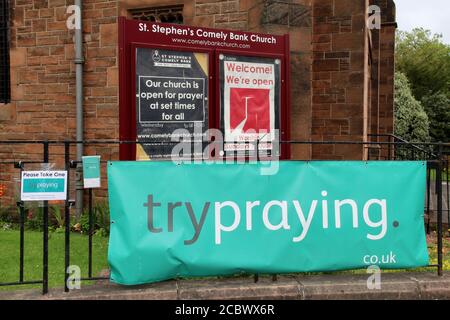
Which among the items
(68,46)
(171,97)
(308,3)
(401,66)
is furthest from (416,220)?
(401,66)

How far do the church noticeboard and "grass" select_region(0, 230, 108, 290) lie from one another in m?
1.49

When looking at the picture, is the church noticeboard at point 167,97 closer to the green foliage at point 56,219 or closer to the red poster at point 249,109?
the red poster at point 249,109

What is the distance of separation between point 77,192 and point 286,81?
414 cm

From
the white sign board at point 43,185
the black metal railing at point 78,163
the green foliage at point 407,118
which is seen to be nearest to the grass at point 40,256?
the black metal railing at point 78,163

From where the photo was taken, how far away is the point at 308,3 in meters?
7.57

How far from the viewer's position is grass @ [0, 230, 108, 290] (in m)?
5.05

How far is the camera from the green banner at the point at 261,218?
13.8 feet

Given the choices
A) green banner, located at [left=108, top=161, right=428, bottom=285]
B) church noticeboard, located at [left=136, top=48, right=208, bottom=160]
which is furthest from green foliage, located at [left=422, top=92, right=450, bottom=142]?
green banner, located at [left=108, top=161, right=428, bottom=285]

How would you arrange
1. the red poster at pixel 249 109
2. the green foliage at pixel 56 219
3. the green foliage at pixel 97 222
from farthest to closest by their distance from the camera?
the green foliage at pixel 56 219
the green foliage at pixel 97 222
the red poster at pixel 249 109

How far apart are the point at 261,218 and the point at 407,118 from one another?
23.3 meters

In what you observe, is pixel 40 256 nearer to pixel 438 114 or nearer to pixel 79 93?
pixel 79 93

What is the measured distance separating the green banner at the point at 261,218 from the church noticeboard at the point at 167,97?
3.73 feet

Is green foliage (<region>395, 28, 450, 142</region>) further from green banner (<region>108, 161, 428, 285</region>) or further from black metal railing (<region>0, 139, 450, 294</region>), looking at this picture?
green banner (<region>108, 161, 428, 285</region>)
